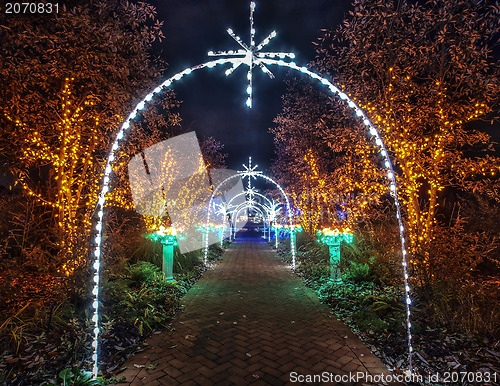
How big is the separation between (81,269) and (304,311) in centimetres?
468

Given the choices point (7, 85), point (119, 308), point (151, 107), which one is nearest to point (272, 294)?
point (119, 308)

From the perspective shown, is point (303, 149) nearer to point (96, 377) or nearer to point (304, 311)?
point (304, 311)

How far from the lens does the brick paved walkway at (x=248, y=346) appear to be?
3.89m

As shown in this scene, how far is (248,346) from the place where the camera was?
475 centimetres

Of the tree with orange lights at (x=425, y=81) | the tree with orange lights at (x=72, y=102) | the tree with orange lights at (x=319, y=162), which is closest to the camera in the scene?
the tree with orange lights at (x=72, y=102)

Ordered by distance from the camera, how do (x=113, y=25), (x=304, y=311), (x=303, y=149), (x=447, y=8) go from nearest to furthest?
(x=113, y=25), (x=304, y=311), (x=447, y=8), (x=303, y=149)

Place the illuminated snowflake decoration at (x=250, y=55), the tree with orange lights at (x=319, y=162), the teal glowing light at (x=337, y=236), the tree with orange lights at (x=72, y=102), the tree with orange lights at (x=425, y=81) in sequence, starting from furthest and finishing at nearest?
1. the tree with orange lights at (x=319, y=162)
2. the teal glowing light at (x=337, y=236)
3. the tree with orange lights at (x=425, y=81)
4. the tree with orange lights at (x=72, y=102)
5. the illuminated snowflake decoration at (x=250, y=55)

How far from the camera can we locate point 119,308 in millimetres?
5918

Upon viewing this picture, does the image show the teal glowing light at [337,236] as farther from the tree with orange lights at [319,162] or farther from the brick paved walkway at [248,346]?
the brick paved walkway at [248,346]

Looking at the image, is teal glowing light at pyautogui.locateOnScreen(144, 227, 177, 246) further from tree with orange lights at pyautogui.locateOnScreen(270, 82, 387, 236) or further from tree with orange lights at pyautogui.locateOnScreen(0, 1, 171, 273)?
tree with orange lights at pyautogui.locateOnScreen(270, 82, 387, 236)

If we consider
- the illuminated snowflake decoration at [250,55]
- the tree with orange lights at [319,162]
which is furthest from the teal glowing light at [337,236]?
the illuminated snowflake decoration at [250,55]

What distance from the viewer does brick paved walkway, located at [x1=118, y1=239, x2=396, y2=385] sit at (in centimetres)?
389

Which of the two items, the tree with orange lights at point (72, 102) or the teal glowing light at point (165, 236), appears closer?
the tree with orange lights at point (72, 102)

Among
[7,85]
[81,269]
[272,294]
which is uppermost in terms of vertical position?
[7,85]
